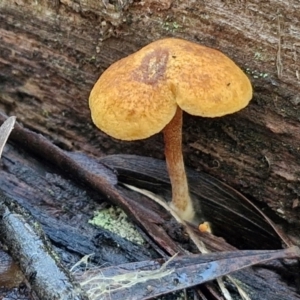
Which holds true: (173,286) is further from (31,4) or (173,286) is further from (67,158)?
(31,4)

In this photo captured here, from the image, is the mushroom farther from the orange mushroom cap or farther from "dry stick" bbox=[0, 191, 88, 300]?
"dry stick" bbox=[0, 191, 88, 300]

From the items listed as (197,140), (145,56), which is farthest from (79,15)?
(197,140)

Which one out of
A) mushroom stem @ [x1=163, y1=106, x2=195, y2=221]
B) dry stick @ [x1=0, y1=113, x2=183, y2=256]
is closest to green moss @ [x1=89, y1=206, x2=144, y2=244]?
dry stick @ [x1=0, y1=113, x2=183, y2=256]

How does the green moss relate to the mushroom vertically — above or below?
Answer: below

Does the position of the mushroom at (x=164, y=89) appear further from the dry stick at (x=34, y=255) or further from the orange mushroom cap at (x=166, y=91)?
the dry stick at (x=34, y=255)

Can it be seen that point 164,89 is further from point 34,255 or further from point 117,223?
point 34,255
